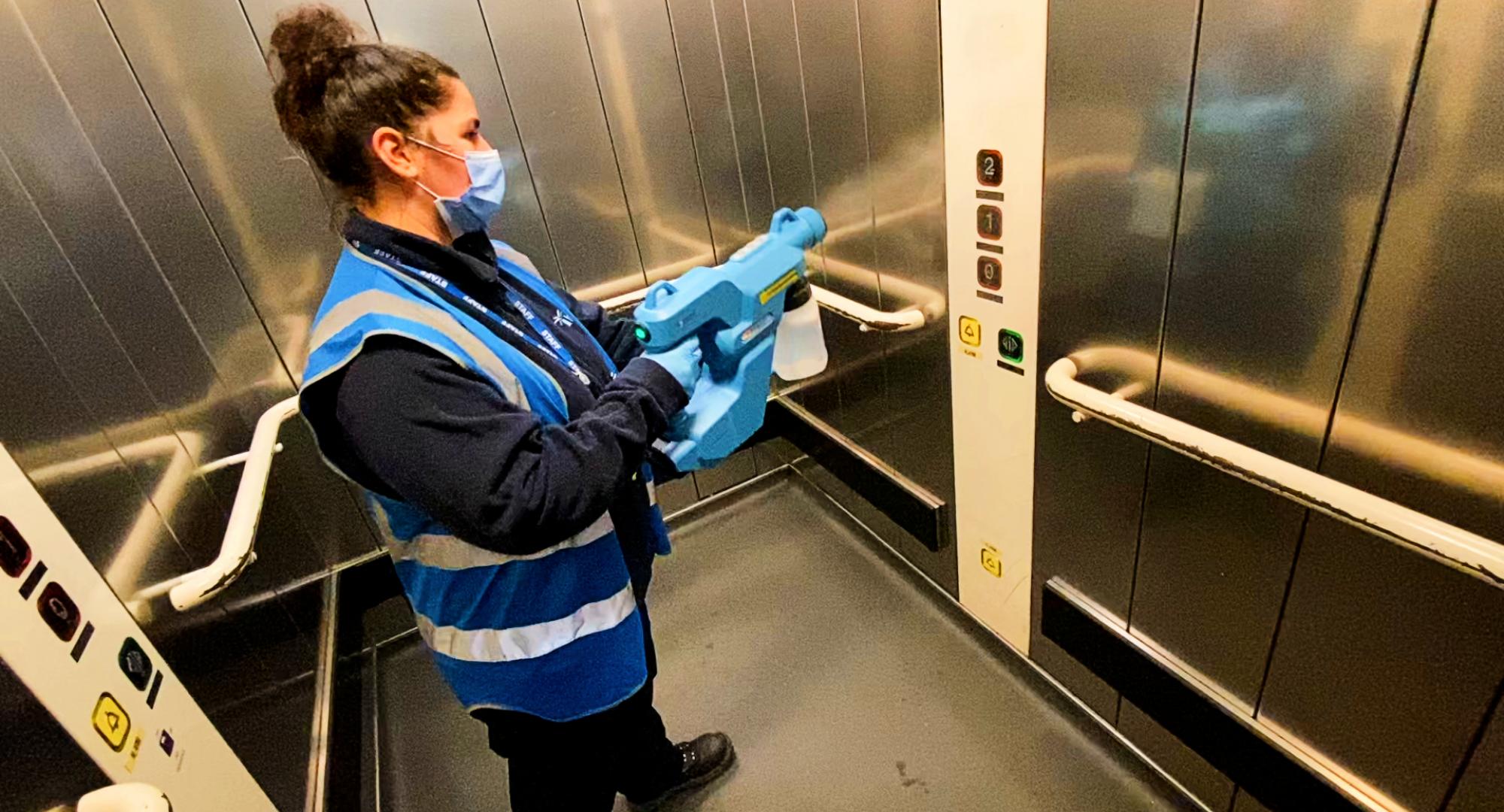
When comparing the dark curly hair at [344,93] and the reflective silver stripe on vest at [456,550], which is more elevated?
the dark curly hair at [344,93]

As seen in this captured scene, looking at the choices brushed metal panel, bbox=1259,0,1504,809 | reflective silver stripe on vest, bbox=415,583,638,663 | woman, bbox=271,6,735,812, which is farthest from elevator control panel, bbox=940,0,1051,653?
reflective silver stripe on vest, bbox=415,583,638,663

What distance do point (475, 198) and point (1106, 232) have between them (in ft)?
2.94

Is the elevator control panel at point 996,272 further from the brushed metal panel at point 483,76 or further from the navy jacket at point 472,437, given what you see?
the brushed metal panel at point 483,76

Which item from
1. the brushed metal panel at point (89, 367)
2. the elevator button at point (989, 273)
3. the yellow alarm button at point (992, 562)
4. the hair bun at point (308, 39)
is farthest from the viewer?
the yellow alarm button at point (992, 562)

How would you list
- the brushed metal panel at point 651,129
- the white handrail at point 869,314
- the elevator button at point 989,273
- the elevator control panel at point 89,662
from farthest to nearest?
1. the brushed metal panel at point 651,129
2. the white handrail at point 869,314
3. the elevator button at point 989,273
4. the elevator control panel at point 89,662

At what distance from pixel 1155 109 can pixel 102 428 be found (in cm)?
171

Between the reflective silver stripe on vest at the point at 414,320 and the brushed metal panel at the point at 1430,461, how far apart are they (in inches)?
39.2

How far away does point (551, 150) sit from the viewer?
6.01 feet

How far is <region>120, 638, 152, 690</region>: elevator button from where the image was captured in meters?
0.85

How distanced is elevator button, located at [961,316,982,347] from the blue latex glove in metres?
0.57

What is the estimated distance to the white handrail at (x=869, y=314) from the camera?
5.08ft

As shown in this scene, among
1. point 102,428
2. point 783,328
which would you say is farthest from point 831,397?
point 102,428

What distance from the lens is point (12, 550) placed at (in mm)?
733

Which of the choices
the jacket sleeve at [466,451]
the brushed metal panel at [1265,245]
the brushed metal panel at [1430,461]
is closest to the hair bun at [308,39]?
the jacket sleeve at [466,451]
